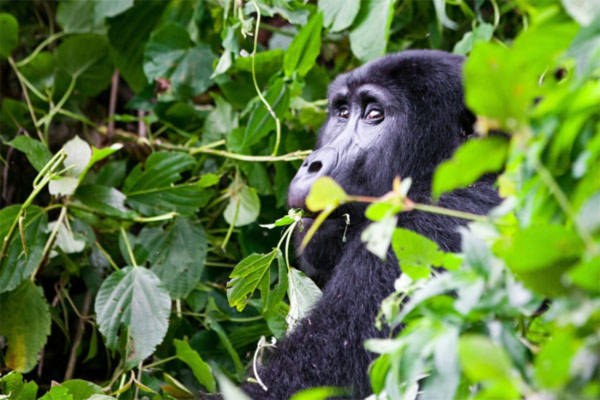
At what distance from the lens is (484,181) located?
1.98m

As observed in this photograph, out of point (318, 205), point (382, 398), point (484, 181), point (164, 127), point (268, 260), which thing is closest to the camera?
point (318, 205)

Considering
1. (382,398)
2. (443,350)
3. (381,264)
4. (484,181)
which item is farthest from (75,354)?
(443,350)

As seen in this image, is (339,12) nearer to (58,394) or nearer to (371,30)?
(371,30)

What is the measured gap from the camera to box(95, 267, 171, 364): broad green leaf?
6.77 ft

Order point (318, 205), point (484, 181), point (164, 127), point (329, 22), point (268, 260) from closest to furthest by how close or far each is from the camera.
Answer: point (318, 205)
point (268, 260)
point (484, 181)
point (329, 22)
point (164, 127)

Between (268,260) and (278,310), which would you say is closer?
(268,260)

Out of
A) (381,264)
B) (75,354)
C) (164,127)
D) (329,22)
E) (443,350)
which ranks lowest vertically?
(75,354)

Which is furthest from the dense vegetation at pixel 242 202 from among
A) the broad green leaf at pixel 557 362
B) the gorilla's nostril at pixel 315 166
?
the gorilla's nostril at pixel 315 166

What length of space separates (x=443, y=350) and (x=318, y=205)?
0.81ft

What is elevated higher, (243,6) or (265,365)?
(243,6)

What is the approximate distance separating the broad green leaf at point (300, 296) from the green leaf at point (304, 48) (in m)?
0.89

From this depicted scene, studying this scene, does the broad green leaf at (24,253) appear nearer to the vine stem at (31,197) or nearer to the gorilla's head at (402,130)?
the vine stem at (31,197)

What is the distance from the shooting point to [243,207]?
2539 millimetres

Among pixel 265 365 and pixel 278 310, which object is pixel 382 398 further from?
→ pixel 278 310
